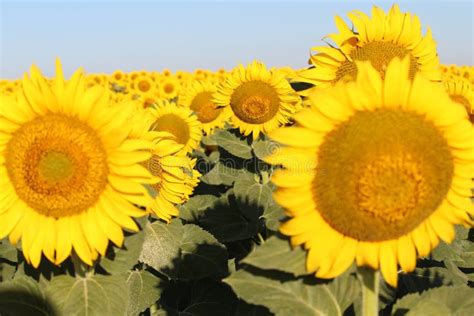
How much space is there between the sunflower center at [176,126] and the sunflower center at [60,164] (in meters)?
4.49

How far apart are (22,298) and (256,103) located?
3886 millimetres

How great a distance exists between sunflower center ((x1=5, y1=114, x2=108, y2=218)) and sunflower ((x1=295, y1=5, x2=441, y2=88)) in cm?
139

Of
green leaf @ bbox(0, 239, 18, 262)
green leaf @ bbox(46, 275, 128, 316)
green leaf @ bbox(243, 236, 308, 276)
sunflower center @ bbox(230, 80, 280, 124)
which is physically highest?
sunflower center @ bbox(230, 80, 280, 124)

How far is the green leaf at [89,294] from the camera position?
7.52 ft

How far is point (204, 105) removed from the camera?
830 centimetres

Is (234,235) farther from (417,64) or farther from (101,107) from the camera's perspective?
(101,107)

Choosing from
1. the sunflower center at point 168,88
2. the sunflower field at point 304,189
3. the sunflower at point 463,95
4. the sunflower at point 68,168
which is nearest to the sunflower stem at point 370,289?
the sunflower field at point 304,189

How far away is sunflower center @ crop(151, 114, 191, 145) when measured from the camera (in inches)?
265

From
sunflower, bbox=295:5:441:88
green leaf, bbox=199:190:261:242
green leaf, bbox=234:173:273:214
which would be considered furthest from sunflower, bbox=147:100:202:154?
sunflower, bbox=295:5:441:88

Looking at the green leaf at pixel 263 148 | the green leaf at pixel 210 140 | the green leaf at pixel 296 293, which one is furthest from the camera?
the green leaf at pixel 210 140

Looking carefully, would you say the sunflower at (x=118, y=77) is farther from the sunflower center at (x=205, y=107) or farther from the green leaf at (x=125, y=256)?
the green leaf at (x=125, y=256)

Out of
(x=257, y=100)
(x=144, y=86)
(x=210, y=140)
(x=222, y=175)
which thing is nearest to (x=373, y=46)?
(x=257, y=100)

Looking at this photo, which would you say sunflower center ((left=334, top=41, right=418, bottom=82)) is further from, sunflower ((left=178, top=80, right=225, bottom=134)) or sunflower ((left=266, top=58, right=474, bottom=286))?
sunflower ((left=178, top=80, right=225, bottom=134))

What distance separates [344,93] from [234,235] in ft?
10.7
